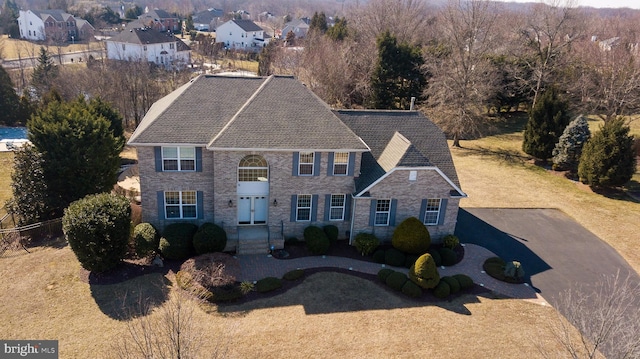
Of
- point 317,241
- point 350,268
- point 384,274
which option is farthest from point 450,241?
point 317,241

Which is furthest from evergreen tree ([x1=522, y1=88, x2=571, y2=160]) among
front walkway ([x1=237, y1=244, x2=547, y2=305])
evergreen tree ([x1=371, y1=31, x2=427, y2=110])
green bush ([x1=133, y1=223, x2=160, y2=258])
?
green bush ([x1=133, y1=223, x2=160, y2=258])

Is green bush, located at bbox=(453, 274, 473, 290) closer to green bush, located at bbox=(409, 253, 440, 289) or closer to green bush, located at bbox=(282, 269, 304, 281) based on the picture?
green bush, located at bbox=(409, 253, 440, 289)

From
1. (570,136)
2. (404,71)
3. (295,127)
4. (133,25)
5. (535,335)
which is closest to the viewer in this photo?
(535,335)

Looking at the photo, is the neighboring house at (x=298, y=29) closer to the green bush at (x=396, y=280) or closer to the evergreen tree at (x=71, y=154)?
the evergreen tree at (x=71, y=154)

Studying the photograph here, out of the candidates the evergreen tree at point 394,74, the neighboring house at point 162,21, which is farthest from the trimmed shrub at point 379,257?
the neighboring house at point 162,21

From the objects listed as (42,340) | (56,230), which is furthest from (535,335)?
(56,230)

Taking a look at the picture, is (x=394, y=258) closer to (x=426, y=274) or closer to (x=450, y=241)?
(x=426, y=274)

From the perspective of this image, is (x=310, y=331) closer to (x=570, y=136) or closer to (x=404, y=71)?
(x=570, y=136)
